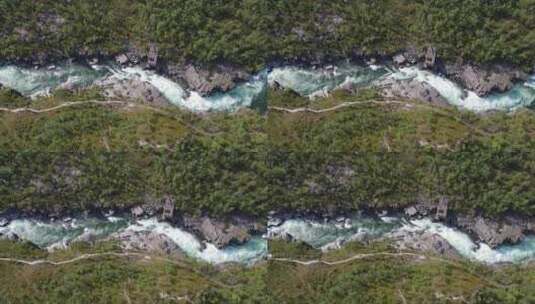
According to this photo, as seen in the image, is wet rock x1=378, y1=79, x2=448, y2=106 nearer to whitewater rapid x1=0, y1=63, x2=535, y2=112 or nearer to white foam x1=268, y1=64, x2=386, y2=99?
whitewater rapid x1=0, y1=63, x2=535, y2=112

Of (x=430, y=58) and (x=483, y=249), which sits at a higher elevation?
(x=430, y=58)

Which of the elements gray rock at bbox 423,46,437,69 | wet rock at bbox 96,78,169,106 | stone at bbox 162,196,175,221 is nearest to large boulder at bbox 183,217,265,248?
stone at bbox 162,196,175,221

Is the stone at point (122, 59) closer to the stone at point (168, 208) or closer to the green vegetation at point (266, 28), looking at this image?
the green vegetation at point (266, 28)

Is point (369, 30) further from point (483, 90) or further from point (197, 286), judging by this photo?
point (197, 286)

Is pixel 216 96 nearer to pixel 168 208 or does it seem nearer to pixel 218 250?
pixel 168 208

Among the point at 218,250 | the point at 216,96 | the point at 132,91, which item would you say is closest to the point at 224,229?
the point at 218,250

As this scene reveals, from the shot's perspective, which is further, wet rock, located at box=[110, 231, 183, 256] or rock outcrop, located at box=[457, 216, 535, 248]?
rock outcrop, located at box=[457, 216, 535, 248]

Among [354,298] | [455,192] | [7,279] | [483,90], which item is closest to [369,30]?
[483,90]
